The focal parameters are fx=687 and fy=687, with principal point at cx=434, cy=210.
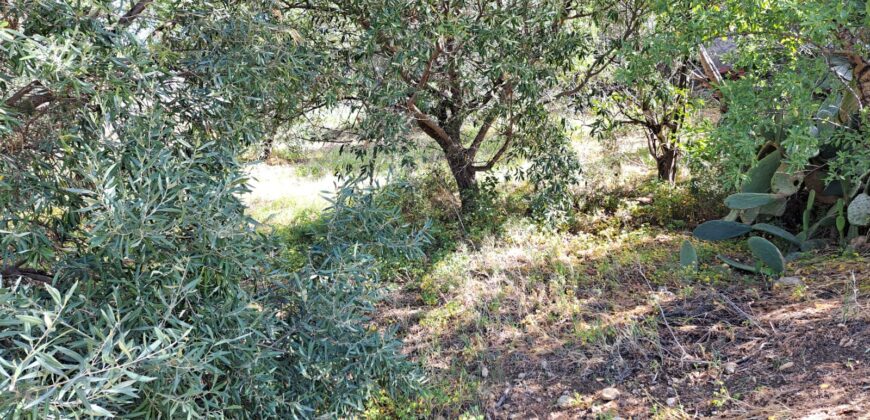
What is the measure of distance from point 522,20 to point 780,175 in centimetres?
239

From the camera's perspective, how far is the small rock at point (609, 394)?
366 centimetres

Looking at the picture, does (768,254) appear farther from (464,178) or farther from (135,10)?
(135,10)

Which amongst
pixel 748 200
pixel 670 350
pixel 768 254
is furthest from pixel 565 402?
pixel 748 200

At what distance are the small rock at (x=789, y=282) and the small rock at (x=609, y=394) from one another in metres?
1.69

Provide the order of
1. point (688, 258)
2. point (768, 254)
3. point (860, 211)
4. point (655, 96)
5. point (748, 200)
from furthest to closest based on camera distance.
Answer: point (655, 96) < point (748, 200) < point (688, 258) < point (860, 211) < point (768, 254)

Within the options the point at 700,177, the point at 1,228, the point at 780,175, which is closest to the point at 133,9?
the point at 1,228

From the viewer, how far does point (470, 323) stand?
4.88 meters

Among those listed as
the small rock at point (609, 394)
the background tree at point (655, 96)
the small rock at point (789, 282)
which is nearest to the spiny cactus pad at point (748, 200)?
the background tree at point (655, 96)

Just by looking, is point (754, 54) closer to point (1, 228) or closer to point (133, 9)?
point (133, 9)

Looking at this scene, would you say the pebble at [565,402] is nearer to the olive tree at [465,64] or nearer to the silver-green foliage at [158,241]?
the silver-green foliage at [158,241]

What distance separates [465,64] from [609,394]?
3045 millimetres

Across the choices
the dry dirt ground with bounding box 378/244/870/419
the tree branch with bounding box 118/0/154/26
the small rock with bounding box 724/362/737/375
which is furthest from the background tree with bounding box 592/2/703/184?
the tree branch with bounding box 118/0/154/26

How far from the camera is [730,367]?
3711mm

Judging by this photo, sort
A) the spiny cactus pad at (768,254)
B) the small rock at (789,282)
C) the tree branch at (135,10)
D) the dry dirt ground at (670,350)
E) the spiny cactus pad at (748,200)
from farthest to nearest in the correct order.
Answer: the spiny cactus pad at (748,200) < the spiny cactus pad at (768,254) < the small rock at (789,282) < the dry dirt ground at (670,350) < the tree branch at (135,10)
